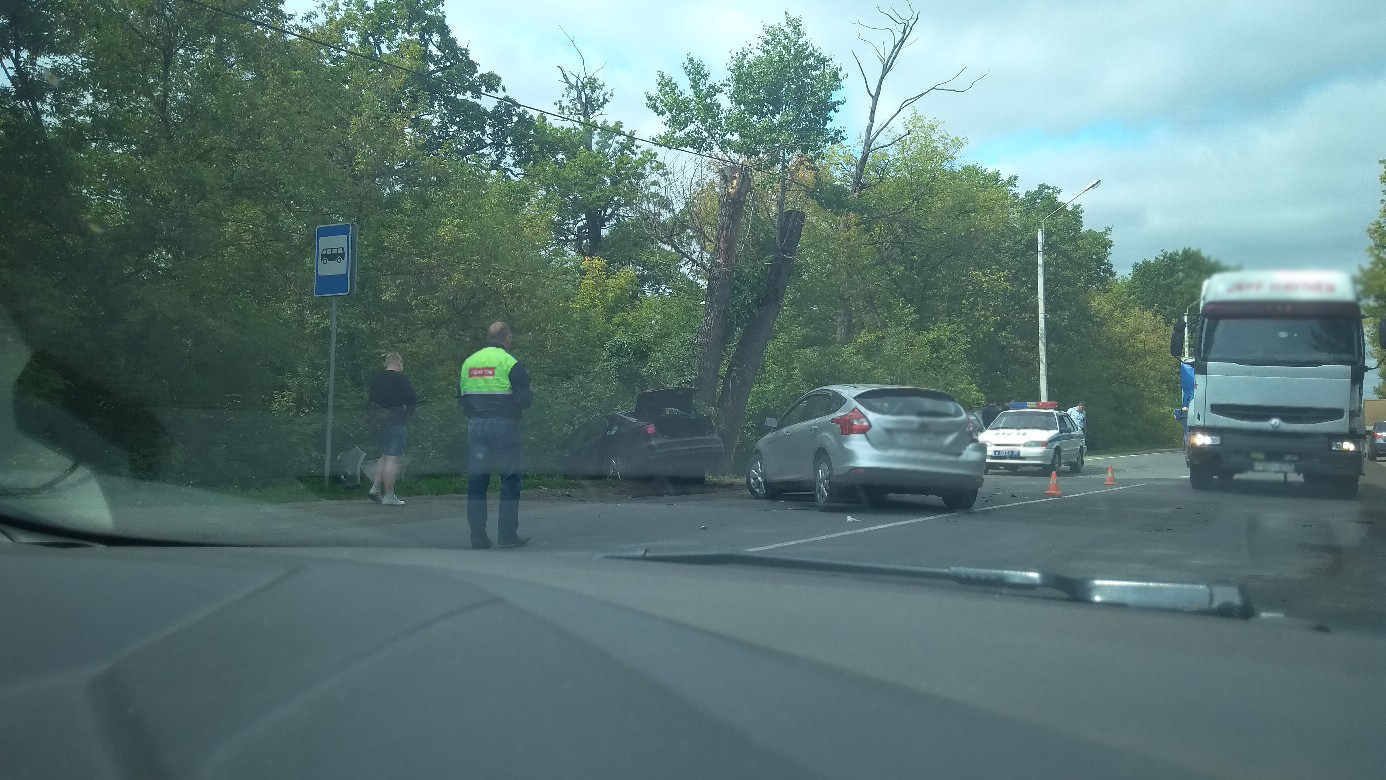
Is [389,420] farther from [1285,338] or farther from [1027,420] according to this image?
[1285,338]

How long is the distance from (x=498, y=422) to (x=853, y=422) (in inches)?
180

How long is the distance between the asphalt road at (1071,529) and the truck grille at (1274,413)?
26.6 inches

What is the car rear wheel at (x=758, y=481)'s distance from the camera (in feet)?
49.6

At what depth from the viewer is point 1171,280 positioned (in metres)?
3.81

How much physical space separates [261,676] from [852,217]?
14.2 m

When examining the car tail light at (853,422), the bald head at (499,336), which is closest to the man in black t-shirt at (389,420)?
the bald head at (499,336)

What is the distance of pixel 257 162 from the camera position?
48.4 ft

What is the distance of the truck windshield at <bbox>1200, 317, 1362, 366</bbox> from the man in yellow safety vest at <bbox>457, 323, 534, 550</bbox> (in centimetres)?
547

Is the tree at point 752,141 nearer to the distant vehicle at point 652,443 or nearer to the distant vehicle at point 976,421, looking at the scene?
the distant vehicle at point 652,443

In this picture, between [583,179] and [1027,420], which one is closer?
[1027,420]

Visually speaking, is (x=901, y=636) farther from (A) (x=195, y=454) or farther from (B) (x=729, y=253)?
(B) (x=729, y=253)

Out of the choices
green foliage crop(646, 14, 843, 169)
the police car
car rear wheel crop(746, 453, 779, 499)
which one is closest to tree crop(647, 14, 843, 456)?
green foliage crop(646, 14, 843, 169)

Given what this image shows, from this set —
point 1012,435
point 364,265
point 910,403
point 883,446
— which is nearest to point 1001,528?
point 910,403

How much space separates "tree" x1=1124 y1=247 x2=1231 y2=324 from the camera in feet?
11.8
